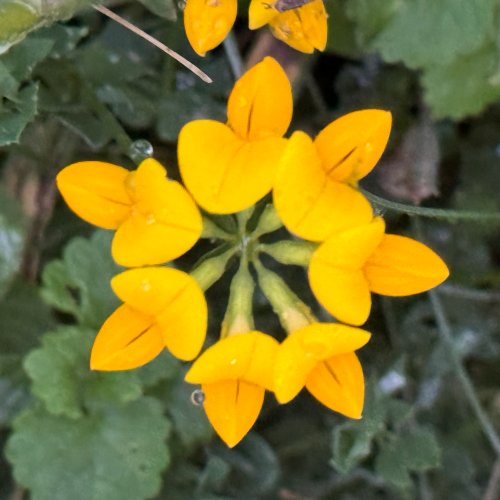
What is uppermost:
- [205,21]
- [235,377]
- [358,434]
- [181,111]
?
[205,21]

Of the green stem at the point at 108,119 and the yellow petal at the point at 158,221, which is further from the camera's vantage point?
the green stem at the point at 108,119

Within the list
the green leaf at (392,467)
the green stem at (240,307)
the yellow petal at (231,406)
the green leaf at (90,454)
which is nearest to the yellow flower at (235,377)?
the yellow petal at (231,406)

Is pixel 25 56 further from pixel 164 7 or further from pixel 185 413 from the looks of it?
pixel 185 413

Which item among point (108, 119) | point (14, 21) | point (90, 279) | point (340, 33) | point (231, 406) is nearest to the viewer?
point (231, 406)

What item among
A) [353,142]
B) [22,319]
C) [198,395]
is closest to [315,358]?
[353,142]

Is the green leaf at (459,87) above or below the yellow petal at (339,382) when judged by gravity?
above

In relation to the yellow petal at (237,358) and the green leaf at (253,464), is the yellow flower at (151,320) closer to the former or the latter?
the yellow petal at (237,358)

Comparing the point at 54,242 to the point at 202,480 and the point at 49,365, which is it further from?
the point at 202,480
